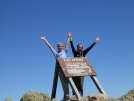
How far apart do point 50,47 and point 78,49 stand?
5.49 feet

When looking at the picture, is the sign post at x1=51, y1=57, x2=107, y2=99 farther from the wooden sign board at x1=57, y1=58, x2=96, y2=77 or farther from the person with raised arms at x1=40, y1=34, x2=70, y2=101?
the person with raised arms at x1=40, y1=34, x2=70, y2=101

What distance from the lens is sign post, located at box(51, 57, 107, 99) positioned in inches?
480

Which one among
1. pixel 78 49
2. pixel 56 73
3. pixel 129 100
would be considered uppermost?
pixel 78 49

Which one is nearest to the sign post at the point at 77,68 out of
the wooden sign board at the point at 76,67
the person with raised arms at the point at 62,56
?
the wooden sign board at the point at 76,67

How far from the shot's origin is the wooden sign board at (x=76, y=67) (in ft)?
40.2

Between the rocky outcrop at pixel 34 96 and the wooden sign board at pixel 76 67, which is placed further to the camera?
the rocky outcrop at pixel 34 96

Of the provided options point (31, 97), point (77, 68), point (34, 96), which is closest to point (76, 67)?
point (77, 68)

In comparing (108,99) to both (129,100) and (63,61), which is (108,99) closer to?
(129,100)

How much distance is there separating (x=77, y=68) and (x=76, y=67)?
83 millimetres

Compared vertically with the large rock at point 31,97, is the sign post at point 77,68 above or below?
above

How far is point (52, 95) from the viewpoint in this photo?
1356cm

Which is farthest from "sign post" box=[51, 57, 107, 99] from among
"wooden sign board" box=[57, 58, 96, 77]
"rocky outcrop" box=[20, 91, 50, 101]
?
"rocky outcrop" box=[20, 91, 50, 101]

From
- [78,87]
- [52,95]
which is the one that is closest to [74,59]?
[78,87]

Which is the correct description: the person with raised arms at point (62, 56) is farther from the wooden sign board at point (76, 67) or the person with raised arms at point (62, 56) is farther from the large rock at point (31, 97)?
the large rock at point (31, 97)
